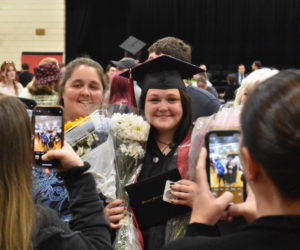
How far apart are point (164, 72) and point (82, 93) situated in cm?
57

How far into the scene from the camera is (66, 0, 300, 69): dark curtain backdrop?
17.4 meters

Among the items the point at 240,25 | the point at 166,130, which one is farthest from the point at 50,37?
the point at 166,130

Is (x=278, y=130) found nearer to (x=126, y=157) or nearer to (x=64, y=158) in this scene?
(x=64, y=158)

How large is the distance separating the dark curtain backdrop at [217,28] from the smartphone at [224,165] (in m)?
15.9

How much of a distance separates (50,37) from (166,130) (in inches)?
523

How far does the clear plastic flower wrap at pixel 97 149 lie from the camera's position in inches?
85.9

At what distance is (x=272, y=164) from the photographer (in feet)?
3.35

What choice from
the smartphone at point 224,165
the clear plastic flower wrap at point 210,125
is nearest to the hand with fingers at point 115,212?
the clear plastic flower wrap at point 210,125

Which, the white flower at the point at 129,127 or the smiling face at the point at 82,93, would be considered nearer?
the white flower at the point at 129,127

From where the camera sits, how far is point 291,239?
3.32 feet

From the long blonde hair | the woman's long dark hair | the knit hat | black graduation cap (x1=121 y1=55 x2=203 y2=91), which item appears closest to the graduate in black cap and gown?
black graduation cap (x1=121 y1=55 x2=203 y2=91)

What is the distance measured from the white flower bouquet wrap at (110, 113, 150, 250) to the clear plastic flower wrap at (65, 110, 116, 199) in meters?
0.04

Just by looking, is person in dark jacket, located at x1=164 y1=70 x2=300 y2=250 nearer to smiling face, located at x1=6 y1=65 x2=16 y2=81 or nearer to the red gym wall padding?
smiling face, located at x1=6 y1=65 x2=16 y2=81

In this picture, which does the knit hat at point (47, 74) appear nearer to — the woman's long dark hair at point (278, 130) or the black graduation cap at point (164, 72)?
the black graduation cap at point (164, 72)
